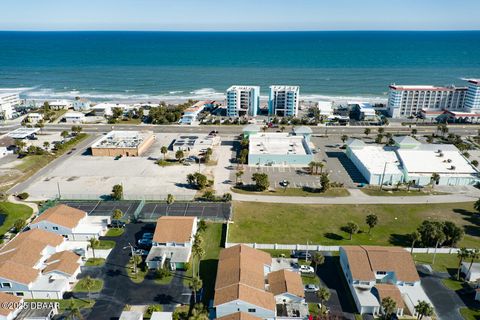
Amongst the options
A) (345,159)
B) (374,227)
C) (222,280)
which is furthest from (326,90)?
(222,280)

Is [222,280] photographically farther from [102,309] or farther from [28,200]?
[28,200]

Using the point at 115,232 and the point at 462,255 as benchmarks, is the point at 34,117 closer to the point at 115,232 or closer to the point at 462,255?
the point at 115,232

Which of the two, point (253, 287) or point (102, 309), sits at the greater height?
point (253, 287)

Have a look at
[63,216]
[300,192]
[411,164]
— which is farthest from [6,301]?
[411,164]

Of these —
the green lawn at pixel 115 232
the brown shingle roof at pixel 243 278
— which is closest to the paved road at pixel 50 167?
the green lawn at pixel 115 232

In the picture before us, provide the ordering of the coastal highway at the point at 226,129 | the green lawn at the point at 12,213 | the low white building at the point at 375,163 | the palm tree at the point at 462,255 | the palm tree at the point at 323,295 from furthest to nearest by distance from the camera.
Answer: the coastal highway at the point at 226,129 → the low white building at the point at 375,163 → the green lawn at the point at 12,213 → the palm tree at the point at 462,255 → the palm tree at the point at 323,295

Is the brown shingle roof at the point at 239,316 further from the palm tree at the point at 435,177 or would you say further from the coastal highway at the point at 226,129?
the coastal highway at the point at 226,129

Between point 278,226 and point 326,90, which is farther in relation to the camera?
point 326,90
